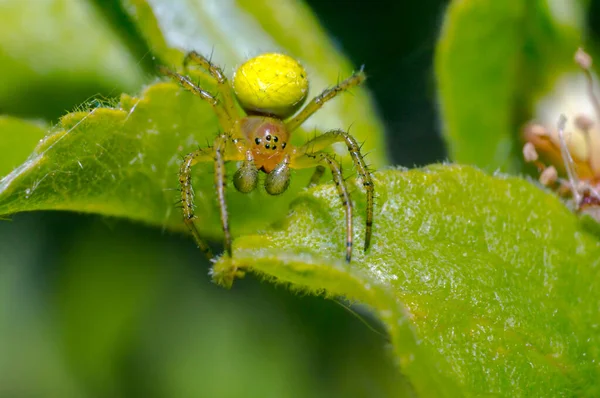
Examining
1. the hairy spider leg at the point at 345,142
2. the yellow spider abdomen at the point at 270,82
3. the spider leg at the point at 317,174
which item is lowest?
the spider leg at the point at 317,174

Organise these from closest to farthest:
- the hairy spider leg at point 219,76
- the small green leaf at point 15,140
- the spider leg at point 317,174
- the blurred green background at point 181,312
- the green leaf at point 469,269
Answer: the green leaf at point 469,269 → the small green leaf at point 15,140 → the spider leg at point 317,174 → the hairy spider leg at point 219,76 → the blurred green background at point 181,312

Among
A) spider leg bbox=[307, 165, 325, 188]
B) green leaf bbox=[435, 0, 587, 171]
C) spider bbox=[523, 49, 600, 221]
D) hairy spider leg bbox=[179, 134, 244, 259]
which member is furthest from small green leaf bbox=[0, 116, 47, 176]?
spider bbox=[523, 49, 600, 221]

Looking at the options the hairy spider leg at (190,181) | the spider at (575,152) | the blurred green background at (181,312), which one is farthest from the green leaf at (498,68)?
the hairy spider leg at (190,181)

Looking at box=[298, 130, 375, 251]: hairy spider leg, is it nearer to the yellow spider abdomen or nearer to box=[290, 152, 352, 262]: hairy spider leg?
box=[290, 152, 352, 262]: hairy spider leg

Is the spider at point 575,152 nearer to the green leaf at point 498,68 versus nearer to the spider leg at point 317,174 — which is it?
the green leaf at point 498,68

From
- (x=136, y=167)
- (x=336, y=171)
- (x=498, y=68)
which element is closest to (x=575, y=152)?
(x=498, y=68)

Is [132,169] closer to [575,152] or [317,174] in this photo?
[317,174]

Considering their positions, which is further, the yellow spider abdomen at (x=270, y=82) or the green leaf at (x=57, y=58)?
Answer: the green leaf at (x=57, y=58)
